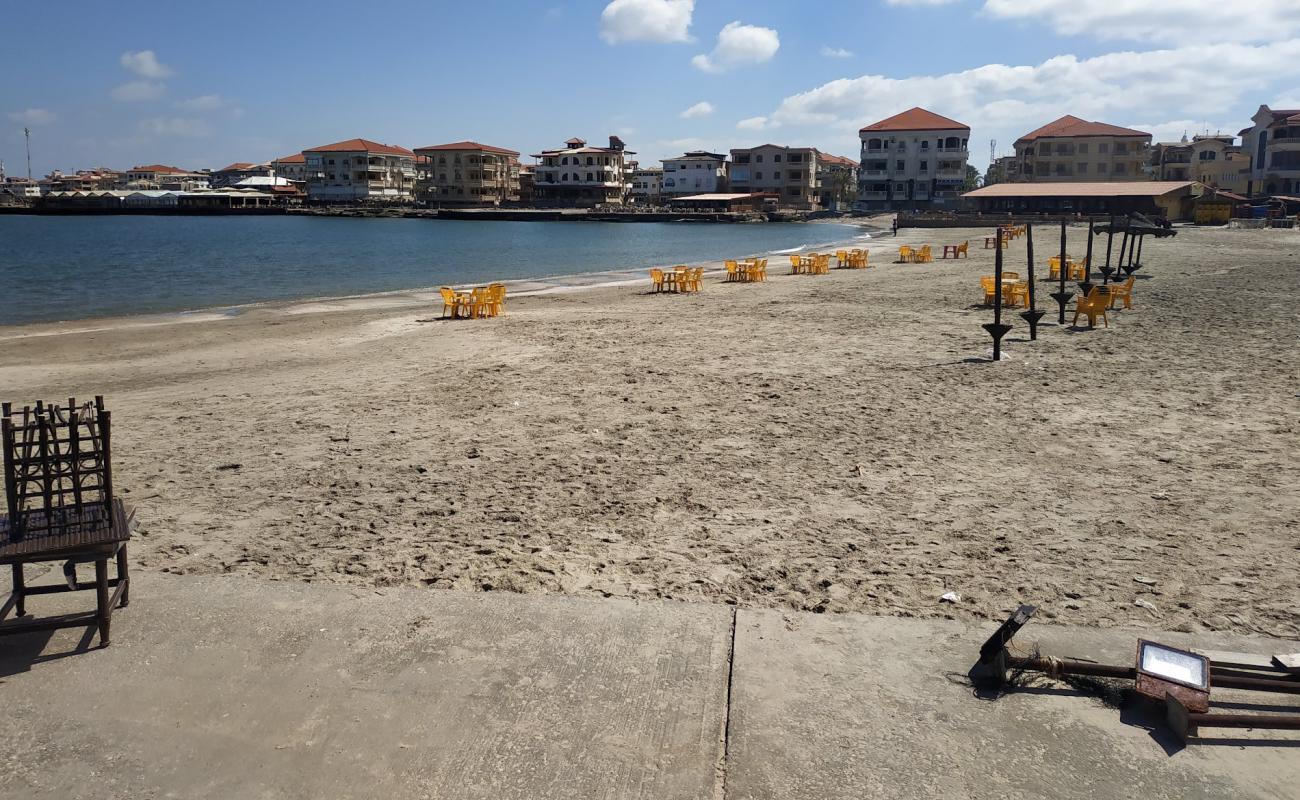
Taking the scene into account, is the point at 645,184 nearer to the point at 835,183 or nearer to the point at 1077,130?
the point at 835,183

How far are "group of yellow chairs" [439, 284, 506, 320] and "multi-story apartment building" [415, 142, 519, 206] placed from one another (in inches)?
4852

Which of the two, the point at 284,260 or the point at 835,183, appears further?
the point at 835,183

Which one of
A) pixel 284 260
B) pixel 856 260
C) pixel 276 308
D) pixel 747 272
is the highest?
pixel 284 260

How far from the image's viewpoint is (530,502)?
6965mm

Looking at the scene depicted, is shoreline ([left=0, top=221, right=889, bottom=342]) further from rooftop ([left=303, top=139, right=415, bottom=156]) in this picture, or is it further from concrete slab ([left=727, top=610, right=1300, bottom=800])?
rooftop ([left=303, top=139, right=415, bottom=156])

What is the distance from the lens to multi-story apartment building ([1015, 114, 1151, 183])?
334 feet

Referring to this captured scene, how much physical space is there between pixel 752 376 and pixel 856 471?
4.59m

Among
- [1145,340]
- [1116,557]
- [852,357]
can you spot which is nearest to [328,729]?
[1116,557]

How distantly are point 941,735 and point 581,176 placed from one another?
141 meters

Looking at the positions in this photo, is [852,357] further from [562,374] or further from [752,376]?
[562,374]

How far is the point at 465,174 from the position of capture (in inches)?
5497

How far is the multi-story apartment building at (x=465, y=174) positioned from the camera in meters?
138

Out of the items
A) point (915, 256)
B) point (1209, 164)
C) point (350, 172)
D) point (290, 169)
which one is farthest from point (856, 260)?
point (290, 169)

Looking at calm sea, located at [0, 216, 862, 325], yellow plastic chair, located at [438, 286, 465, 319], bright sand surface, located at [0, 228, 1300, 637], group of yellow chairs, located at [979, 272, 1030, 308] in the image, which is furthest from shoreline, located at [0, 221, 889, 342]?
group of yellow chairs, located at [979, 272, 1030, 308]
